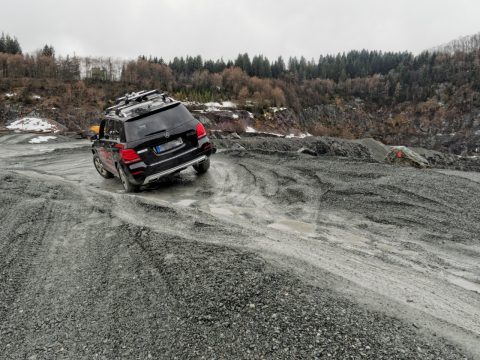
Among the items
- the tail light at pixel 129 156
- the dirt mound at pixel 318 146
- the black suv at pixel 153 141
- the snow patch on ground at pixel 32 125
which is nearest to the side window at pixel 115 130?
the black suv at pixel 153 141

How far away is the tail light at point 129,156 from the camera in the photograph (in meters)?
8.14

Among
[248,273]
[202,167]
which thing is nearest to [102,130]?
[202,167]

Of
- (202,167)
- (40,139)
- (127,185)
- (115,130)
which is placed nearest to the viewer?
(127,185)

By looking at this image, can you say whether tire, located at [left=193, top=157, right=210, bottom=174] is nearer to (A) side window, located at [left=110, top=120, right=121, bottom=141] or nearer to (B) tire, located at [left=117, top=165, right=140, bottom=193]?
Result: (B) tire, located at [left=117, top=165, right=140, bottom=193]

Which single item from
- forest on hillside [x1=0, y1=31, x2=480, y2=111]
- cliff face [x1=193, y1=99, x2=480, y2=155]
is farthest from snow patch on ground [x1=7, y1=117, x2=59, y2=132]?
cliff face [x1=193, y1=99, x2=480, y2=155]

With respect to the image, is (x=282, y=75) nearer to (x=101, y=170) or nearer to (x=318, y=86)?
(x=318, y=86)

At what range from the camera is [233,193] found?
26.1ft

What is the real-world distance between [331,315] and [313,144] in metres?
20.6

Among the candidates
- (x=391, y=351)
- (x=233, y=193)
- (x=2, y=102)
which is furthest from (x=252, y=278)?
(x=2, y=102)

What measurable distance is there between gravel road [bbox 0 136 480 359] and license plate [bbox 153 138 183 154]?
1.12 meters

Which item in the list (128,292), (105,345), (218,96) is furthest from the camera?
(218,96)

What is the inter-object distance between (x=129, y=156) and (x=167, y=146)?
84 cm

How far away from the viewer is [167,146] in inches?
329

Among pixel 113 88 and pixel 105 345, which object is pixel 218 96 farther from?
pixel 105 345
